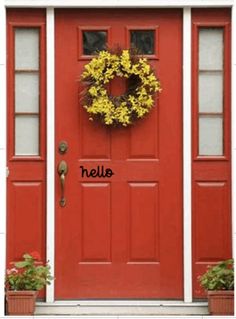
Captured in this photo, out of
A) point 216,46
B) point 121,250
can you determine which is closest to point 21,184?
point 121,250

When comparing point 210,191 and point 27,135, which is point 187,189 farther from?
point 27,135

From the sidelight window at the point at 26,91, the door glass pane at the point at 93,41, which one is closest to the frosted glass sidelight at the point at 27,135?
the sidelight window at the point at 26,91

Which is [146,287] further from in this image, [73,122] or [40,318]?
[73,122]

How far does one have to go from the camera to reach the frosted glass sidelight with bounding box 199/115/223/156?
7902mm

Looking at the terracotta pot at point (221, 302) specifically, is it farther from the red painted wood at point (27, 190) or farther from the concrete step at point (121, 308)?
the red painted wood at point (27, 190)

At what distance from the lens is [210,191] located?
25.8 ft

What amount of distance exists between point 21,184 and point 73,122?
24.6 inches

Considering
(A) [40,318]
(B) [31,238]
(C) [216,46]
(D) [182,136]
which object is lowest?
(A) [40,318]

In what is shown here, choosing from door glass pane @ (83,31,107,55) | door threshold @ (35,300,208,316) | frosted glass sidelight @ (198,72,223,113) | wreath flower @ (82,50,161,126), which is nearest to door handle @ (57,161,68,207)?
wreath flower @ (82,50,161,126)

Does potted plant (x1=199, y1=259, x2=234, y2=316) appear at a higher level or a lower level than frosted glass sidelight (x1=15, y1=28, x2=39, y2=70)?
lower

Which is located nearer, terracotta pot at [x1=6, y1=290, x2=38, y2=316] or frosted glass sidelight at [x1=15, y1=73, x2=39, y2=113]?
terracotta pot at [x1=6, y1=290, x2=38, y2=316]

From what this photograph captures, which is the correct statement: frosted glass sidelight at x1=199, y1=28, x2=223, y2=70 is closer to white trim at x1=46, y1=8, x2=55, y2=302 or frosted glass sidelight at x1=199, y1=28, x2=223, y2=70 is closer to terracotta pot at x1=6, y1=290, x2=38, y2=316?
white trim at x1=46, y1=8, x2=55, y2=302

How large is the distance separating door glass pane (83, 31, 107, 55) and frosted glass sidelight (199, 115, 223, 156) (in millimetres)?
960

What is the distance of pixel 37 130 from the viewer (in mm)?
7910
